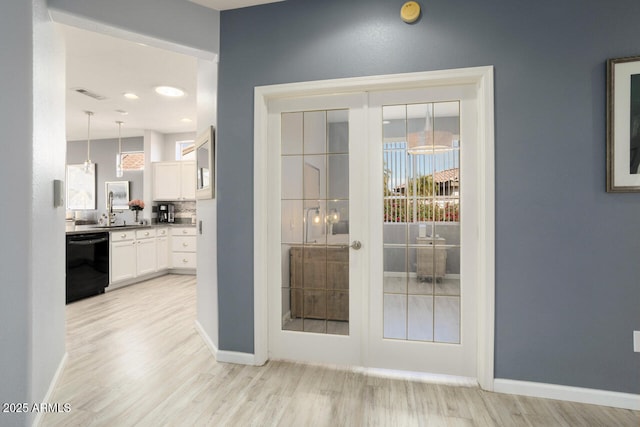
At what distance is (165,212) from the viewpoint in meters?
6.65

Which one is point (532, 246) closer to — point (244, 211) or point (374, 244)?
point (374, 244)

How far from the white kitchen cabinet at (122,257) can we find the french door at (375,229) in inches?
138

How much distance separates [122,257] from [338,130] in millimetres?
4292

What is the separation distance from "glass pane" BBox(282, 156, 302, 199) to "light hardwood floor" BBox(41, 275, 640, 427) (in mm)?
1327

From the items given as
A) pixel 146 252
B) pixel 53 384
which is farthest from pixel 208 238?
pixel 146 252

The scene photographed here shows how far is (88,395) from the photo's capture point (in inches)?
82.0

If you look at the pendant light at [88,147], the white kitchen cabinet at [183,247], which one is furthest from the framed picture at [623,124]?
the pendant light at [88,147]

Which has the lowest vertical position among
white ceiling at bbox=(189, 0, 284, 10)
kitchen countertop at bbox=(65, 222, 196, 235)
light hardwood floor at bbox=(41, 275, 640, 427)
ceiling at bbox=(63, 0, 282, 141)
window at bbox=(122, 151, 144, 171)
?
light hardwood floor at bbox=(41, 275, 640, 427)

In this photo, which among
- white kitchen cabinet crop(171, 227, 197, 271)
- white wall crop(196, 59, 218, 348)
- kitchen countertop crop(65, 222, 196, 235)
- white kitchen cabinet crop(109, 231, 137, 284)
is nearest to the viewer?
white wall crop(196, 59, 218, 348)

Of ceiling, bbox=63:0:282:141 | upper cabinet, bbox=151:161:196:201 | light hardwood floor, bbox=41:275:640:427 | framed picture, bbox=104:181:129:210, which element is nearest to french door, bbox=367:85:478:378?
light hardwood floor, bbox=41:275:640:427

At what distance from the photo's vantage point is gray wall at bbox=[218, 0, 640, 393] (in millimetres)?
1976

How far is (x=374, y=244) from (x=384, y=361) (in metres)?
0.86

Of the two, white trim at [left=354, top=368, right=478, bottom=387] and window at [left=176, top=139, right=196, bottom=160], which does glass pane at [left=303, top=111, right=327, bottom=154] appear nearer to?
white trim at [left=354, top=368, right=478, bottom=387]

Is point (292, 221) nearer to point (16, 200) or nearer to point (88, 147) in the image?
point (16, 200)
